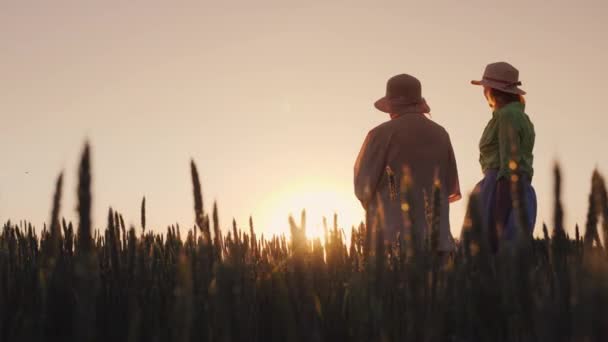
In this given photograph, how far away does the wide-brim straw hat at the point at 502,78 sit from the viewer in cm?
620

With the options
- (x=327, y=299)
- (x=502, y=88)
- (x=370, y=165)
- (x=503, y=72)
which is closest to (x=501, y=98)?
(x=502, y=88)

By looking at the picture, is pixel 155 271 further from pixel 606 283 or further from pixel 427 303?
pixel 606 283

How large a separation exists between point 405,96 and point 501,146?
871mm

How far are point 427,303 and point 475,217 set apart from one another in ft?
0.91

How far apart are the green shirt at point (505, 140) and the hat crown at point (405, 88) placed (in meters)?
0.66

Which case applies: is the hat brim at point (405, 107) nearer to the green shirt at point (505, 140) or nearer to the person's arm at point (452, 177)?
the person's arm at point (452, 177)

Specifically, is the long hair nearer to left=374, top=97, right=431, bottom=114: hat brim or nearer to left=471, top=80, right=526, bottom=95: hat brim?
left=471, top=80, right=526, bottom=95: hat brim

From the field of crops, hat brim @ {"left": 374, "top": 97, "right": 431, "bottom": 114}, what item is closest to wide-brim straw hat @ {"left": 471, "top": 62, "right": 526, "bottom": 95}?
hat brim @ {"left": 374, "top": 97, "right": 431, "bottom": 114}

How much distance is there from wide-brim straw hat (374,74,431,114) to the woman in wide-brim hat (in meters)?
0.58

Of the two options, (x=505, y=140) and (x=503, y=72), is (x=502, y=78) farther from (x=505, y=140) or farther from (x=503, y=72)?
(x=505, y=140)

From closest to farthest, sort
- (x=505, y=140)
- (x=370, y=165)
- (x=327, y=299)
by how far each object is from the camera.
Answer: (x=327, y=299) → (x=505, y=140) → (x=370, y=165)

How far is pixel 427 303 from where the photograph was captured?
1825 mm

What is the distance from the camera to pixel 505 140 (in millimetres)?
5750

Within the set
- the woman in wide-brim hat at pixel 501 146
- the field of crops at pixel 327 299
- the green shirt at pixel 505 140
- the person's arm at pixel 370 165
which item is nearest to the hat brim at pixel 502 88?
the woman in wide-brim hat at pixel 501 146
